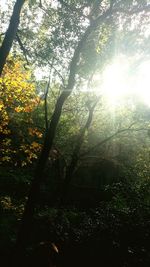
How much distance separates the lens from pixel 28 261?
15211 mm

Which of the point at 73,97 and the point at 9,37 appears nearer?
the point at 9,37

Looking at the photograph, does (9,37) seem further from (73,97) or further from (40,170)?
(73,97)

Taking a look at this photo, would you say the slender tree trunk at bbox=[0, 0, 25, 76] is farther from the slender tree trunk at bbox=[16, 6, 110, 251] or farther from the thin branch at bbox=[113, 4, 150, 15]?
the thin branch at bbox=[113, 4, 150, 15]

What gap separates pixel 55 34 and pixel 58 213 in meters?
10.9

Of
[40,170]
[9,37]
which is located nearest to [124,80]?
[40,170]

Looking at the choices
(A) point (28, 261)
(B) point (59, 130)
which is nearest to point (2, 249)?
(A) point (28, 261)

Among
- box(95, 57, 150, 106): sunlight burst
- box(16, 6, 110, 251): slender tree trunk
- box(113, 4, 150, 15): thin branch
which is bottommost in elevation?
box(16, 6, 110, 251): slender tree trunk

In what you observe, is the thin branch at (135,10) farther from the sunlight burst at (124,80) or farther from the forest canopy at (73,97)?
the sunlight burst at (124,80)

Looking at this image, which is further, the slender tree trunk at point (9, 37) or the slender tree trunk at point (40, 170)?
the slender tree trunk at point (40, 170)

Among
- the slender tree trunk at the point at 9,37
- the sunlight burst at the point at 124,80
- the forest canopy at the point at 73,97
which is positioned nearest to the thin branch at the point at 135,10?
the forest canopy at the point at 73,97

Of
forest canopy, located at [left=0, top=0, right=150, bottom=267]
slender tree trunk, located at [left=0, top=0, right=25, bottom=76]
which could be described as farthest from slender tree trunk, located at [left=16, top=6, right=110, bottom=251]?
slender tree trunk, located at [left=0, top=0, right=25, bottom=76]

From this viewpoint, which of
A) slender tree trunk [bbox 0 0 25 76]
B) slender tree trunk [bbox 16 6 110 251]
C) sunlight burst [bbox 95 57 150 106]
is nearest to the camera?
slender tree trunk [bbox 0 0 25 76]

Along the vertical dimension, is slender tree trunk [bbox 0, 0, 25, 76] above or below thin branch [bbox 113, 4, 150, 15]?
below

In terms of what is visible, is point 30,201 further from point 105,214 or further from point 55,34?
point 105,214
